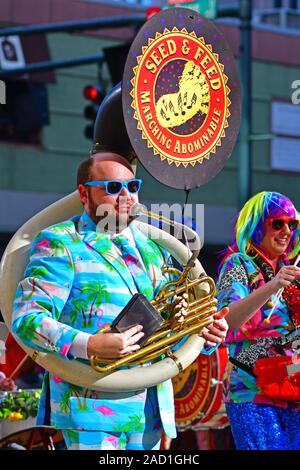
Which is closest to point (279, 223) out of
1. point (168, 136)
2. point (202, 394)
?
point (168, 136)

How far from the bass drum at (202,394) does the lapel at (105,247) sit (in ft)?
9.86

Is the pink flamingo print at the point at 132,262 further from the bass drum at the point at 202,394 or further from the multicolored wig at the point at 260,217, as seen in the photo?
the bass drum at the point at 202,394

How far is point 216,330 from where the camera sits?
3846 mm

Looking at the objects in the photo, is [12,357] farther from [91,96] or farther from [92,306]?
[91,96]

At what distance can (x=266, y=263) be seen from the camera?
4.68m

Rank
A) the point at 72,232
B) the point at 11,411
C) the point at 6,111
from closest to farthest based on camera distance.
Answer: the point at 72,232 → the point at 11,411 → the point at 6,111

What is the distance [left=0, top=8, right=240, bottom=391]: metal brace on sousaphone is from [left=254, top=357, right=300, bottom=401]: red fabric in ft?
2.35

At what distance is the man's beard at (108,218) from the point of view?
12.2 ft

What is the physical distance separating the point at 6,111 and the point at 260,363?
613 inches

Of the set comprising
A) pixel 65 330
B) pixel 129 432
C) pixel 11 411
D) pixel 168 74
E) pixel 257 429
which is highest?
pixel 168 74

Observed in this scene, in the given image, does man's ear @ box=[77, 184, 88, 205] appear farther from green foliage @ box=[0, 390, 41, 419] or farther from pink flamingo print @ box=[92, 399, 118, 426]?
green foliage @ box=[0, 390, 41, 419]

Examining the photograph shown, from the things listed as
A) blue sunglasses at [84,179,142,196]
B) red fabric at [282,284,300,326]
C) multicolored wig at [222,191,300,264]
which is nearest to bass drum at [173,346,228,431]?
multicolored wig at [222,191,300,264]

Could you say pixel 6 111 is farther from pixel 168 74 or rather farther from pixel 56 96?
pixel 168 74

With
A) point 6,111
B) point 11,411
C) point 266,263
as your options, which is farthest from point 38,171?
point 266,263
